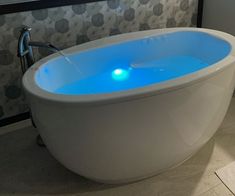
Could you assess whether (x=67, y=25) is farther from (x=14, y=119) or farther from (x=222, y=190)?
(x=222, y=190)

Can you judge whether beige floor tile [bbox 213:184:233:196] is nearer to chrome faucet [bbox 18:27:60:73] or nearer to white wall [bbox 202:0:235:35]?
chrome faucet [bbox 18:27:60:73]

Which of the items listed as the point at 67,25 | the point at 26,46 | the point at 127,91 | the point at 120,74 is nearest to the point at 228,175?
the point at 127,91

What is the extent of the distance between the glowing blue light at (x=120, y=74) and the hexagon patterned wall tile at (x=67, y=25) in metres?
0.41

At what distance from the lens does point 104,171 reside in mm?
1491

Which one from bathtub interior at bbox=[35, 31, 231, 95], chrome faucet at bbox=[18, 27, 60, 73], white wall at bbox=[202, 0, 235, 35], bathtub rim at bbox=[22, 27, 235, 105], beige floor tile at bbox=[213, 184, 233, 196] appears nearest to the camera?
bathtub rim at bbox=[22, 27, 235, 105]

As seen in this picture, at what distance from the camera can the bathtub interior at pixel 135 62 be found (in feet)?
6.22

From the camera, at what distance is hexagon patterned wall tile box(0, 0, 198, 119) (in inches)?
80.1

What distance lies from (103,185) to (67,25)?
46.9 inches

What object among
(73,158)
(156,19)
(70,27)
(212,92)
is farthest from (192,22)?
(73,158)

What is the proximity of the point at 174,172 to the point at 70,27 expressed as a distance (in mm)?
1266

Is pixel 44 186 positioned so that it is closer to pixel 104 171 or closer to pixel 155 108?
pixel 104 171

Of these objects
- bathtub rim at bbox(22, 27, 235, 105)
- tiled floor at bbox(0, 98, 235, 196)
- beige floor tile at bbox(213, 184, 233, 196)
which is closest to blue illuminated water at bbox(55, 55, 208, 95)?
bathtub rim at bbox(22, 27, 235, 105)

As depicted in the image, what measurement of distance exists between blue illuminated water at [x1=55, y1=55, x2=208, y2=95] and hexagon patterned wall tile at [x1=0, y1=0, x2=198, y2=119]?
0.42 m

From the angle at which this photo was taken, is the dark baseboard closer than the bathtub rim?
No
